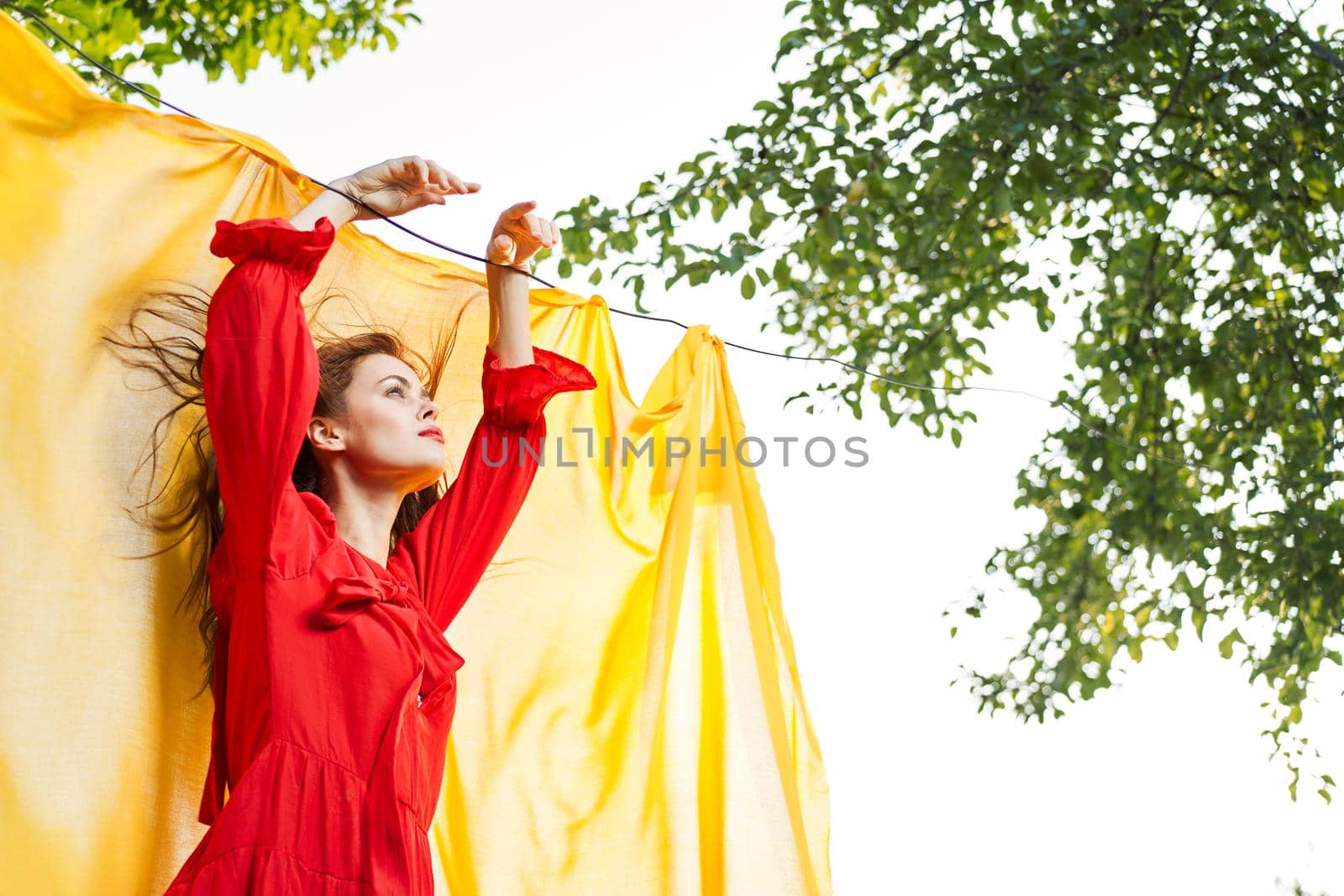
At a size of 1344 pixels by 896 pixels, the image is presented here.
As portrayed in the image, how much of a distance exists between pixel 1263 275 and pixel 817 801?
2.64 metres

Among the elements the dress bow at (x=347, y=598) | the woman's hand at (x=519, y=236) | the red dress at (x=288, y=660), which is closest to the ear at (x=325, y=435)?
the red dress at (x=288, y=660)

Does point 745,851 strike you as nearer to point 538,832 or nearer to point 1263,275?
point 538,832

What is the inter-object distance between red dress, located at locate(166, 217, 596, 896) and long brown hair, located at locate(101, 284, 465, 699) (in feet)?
0.37

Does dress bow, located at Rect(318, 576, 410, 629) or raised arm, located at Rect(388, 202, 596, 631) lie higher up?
raised arm, located at Rect(388, 202, 596, 631)

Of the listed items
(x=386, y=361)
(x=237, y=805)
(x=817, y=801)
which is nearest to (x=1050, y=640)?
(x=817, y=801)

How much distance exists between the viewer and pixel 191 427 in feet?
6.14

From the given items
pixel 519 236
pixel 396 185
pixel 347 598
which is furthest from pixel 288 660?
pixel 519 236

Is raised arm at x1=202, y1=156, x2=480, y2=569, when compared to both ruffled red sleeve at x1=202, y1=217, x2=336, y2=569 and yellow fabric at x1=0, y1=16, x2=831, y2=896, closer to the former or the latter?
ruffled red sleeve at x1=202, y1=217, x2=336, y2=569

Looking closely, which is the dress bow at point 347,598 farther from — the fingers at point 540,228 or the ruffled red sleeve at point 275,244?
the fingers at point 540,228

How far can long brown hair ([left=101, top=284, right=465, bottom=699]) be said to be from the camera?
5.93 ft

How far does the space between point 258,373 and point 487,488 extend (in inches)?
19.4

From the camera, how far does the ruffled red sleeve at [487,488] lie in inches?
76.5

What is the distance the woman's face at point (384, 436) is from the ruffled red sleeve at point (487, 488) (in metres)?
0.08

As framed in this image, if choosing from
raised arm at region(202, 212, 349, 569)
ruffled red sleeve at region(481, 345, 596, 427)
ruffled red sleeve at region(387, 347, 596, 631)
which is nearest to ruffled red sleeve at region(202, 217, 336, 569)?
raised arm at region(202, 212, 349, 569)
